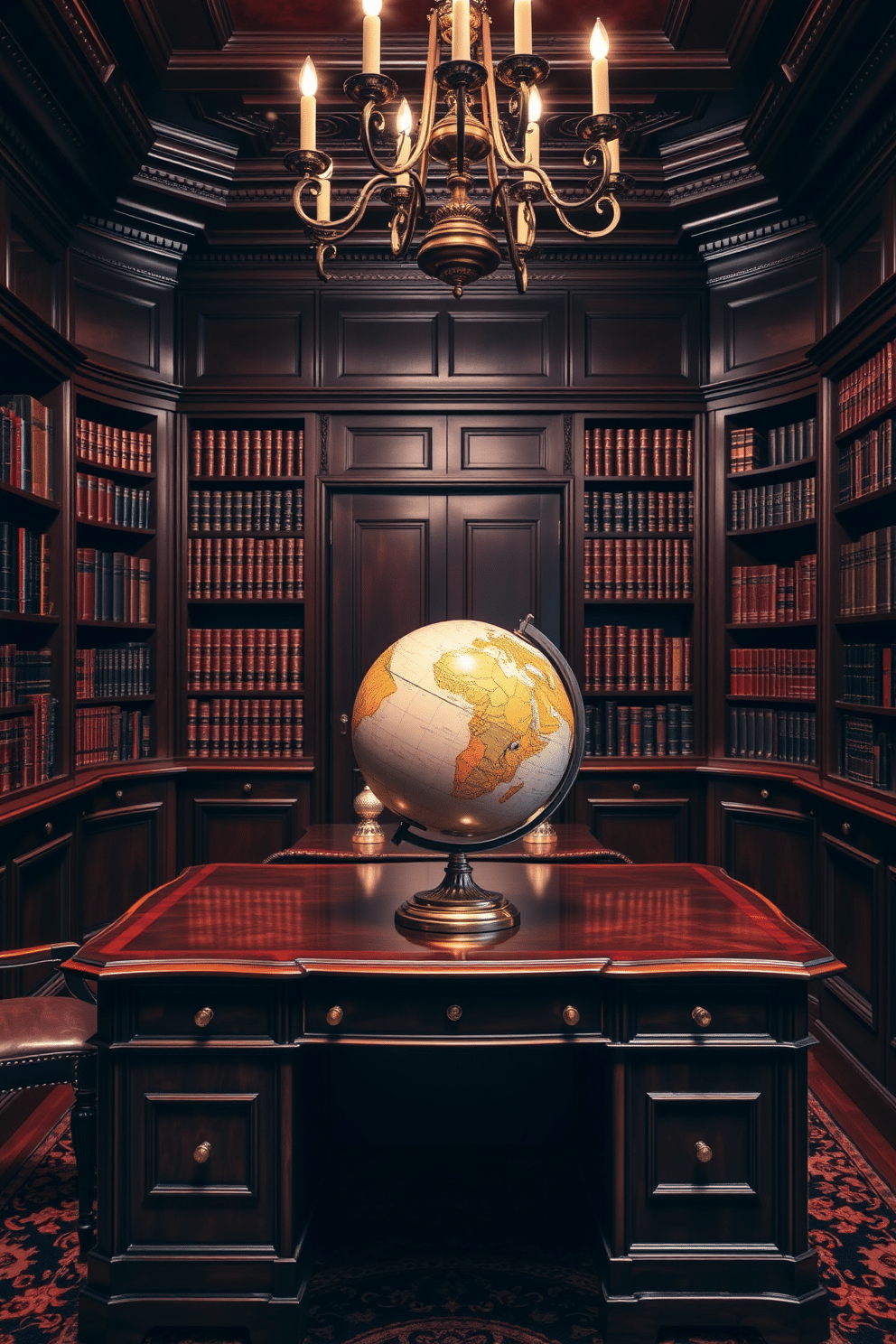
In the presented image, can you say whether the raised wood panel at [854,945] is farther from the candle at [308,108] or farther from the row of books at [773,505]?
the candle at [308,108]

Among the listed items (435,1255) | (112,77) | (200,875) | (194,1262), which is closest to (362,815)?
(200,875)

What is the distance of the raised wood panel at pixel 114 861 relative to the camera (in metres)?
4.44

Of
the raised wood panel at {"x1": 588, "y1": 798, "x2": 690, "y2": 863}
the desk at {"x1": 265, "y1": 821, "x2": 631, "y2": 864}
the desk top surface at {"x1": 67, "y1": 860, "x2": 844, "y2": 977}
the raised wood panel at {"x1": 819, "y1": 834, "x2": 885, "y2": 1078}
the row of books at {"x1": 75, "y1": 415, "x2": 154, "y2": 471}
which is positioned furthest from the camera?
the raised wood panel at {"x1": 588, "y1": 798, "x2": 690, "y2": 863}

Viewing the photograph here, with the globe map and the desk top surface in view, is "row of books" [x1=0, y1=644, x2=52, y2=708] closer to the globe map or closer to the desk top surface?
the desk top surface

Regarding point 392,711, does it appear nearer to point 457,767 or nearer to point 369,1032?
point 457,767

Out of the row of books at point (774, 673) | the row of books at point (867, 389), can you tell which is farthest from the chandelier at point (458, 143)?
the row of books at point (774, 673)

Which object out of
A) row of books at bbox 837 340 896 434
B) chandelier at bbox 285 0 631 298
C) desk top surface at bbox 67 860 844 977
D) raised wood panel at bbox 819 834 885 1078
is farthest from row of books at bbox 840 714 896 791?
chandelier at bbox 285 0 631 298

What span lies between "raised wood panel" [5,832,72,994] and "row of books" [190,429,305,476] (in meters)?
1.96

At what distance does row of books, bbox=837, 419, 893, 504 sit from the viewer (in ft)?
11.5

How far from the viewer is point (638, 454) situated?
489cm

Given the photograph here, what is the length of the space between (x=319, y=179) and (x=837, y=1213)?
3.15 meters

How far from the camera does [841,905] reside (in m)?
3.85

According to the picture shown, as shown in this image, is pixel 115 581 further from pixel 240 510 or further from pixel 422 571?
pixel 422 571

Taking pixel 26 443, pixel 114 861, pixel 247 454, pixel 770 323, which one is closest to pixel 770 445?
pixel 770 323
